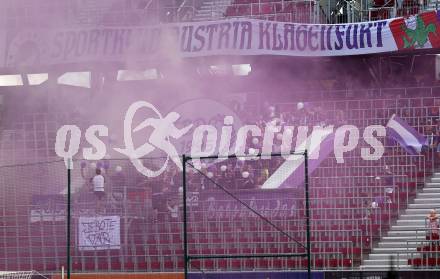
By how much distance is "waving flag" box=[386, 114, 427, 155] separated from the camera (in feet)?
61.7

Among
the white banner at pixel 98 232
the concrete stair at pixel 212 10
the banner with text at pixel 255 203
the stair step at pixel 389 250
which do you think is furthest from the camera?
the concrete stair at pixel 212 10

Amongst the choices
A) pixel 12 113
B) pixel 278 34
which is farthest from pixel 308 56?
pixel 12 113

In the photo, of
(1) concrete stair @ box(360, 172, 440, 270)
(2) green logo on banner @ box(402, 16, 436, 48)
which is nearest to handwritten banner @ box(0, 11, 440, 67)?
(2) green logo on banner @ box(402, 16, 436, 48)

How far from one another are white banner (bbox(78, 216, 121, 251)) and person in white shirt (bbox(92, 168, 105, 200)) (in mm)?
491

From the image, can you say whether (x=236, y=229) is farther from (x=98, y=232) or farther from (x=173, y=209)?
(x=98, y=232)

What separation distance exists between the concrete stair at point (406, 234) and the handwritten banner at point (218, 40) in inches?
122

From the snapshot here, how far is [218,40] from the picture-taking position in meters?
21.5

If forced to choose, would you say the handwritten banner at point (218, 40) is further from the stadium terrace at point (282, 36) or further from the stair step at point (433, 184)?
Answer: the stair step at point (433, 184)

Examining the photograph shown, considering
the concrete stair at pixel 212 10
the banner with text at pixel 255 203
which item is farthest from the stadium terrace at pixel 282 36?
the banner with text at pixel 255 203

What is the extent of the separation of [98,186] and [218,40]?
6.32 metres

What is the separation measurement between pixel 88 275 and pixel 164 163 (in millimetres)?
2288

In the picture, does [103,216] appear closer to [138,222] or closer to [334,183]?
[138,222]

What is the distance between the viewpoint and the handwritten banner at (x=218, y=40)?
2044 centimetres

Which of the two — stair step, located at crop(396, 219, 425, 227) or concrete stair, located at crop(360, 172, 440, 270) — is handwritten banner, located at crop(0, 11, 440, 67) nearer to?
concrete stair, located at crop(360, 172, 440, 270)
